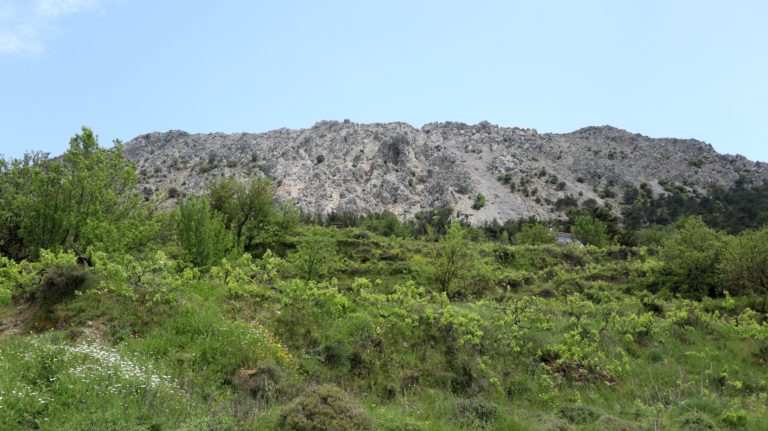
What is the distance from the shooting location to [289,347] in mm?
10859

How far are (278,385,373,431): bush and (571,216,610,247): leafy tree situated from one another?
49.7m

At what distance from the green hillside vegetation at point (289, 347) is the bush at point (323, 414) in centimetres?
2

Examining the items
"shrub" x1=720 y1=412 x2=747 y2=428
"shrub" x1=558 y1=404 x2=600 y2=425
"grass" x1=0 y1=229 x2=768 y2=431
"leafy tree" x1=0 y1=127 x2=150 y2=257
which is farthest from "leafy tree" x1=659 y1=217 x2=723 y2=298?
"leafy tree" x1=0 y1=127 x2=150 y2=257

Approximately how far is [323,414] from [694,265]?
25.9m

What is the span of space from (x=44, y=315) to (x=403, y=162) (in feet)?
344

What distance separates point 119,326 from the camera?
32.9 feet

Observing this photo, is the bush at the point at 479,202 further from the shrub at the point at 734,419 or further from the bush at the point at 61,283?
the bush at the point at 61,283

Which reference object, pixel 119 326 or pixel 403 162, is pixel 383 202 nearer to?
pixel 403 162

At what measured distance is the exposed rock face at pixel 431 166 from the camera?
101812 mm

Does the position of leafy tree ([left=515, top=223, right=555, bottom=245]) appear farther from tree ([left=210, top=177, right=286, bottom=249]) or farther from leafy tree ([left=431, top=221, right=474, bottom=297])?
leafy tree ([left=431, top=221, right=474, bottom=297])

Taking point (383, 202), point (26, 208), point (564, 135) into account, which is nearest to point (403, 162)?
point (383, 202)

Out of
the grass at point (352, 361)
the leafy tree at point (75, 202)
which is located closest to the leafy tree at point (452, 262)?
the grass at point (352, 361)

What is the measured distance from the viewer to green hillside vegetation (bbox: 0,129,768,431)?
24.2 feet

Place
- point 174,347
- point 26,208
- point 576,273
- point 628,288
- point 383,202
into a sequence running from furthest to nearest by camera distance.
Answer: point 383,202, point 576,273, point 628,288, point 26,208, point 174,347
